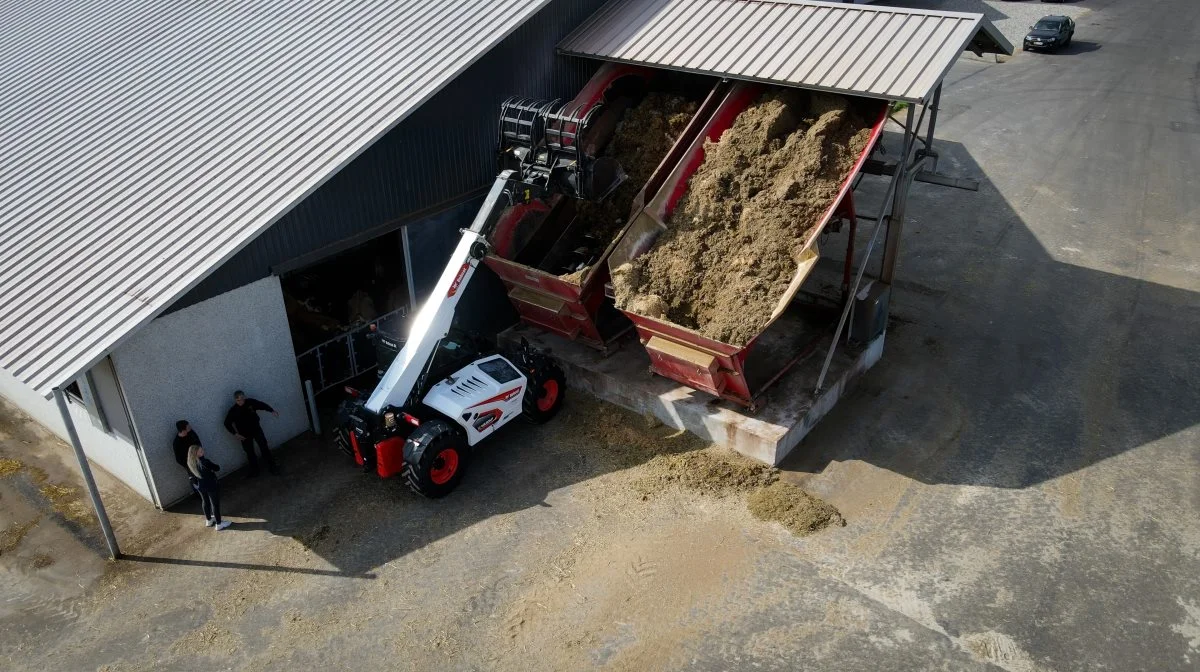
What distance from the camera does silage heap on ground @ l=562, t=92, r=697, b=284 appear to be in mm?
13391

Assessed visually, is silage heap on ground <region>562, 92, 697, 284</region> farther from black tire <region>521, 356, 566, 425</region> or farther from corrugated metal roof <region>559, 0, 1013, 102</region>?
black tire <region>521, 356, 566, 425</region>

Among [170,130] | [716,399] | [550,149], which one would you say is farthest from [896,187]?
[170,130]

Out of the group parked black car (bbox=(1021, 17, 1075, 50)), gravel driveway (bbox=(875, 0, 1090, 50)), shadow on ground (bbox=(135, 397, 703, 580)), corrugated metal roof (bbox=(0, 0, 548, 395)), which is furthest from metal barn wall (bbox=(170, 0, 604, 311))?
parked black car (bbox=(1021, 17, 1075, 50))

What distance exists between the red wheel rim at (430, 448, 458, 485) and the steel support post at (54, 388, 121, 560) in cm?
377

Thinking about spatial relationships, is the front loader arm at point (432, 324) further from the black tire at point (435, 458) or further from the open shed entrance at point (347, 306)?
the open shed entrance at point (347, 306)

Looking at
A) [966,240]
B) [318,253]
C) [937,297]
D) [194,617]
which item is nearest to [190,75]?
[318,253]

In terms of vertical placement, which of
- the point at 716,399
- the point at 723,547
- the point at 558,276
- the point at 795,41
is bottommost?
the point at 723,547

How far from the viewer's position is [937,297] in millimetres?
15633

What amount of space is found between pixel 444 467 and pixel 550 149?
469 centimetres

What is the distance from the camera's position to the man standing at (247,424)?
10.9 metres

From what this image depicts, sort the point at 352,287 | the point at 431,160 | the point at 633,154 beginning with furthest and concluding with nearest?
the point at 352,287 < the point at 633,154 < the point at 431,160

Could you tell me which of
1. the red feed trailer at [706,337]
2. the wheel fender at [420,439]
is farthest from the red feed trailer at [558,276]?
the wheel fender at [420,439]

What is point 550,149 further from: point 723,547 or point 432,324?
point 723,547

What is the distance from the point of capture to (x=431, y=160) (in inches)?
498
